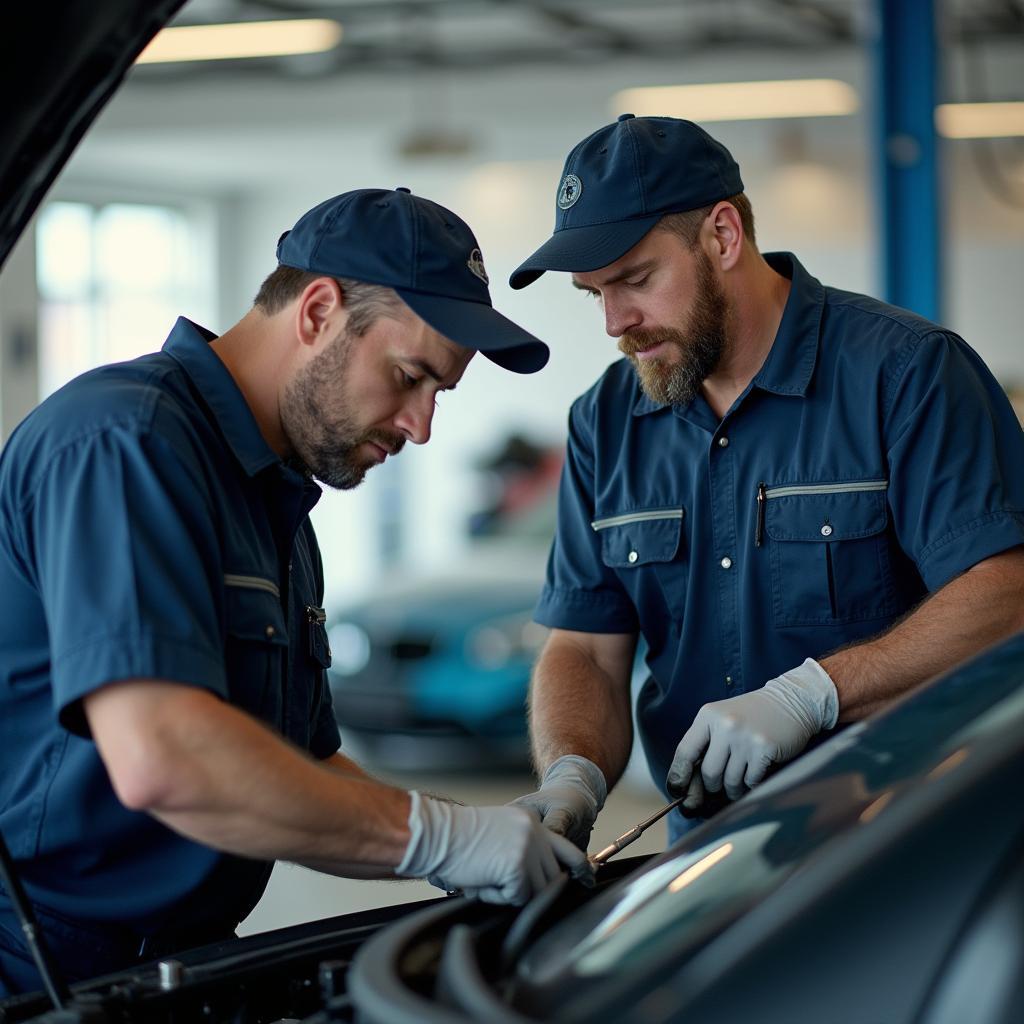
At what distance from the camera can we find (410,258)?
1726 millimetres

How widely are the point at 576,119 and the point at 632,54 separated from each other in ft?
2.80

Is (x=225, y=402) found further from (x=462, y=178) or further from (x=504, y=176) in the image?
(x=462, y=178)

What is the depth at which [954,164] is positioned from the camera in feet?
36.6

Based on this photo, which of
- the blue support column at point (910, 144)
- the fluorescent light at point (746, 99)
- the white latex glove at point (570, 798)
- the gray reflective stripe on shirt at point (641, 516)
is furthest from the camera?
the fluorescent light at point (746, 99)

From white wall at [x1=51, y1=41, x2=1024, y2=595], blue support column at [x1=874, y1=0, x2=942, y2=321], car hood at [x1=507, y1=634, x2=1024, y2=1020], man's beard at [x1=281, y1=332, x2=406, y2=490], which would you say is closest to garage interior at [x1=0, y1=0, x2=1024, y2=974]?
white wall at [x1=51, y1=41, x2=1024, y2=595]

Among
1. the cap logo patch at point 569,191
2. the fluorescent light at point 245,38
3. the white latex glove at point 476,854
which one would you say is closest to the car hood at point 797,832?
the white latex glove at point 476,854

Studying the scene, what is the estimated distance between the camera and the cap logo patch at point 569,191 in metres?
2.19

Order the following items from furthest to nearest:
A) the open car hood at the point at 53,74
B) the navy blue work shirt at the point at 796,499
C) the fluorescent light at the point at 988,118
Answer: the fluorescent light at the point at 988,118, the navy blue work shirt at the point at 796,499, the open car hood at the point at 53,74

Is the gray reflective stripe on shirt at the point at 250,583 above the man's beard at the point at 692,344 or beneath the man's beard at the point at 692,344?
beneath

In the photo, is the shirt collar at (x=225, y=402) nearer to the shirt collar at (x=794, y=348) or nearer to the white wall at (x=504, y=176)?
the shirt collar at (x=794, y=348)

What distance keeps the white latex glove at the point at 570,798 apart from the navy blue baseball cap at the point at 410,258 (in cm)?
59

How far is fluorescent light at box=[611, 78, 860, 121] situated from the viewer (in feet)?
31.9

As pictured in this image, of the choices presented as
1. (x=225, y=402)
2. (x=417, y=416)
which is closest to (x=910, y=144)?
(x=417, y=416)

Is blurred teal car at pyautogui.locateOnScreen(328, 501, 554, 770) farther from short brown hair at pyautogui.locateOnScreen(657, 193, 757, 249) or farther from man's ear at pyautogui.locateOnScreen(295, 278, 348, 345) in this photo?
man's ear at pyautogui.locateOnScreen(295, 278, 348, 345)
